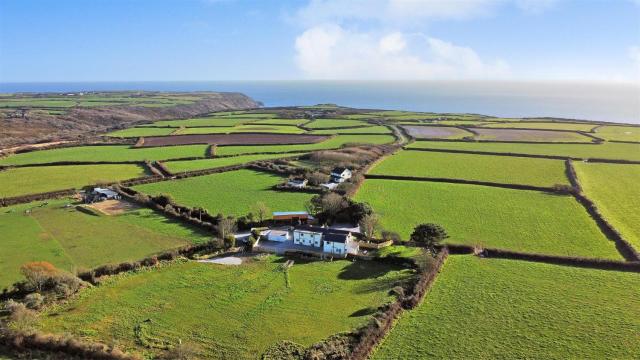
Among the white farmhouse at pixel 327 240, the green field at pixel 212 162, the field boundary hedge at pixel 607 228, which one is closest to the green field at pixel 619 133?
the field boundary hedge at pixel 607 228

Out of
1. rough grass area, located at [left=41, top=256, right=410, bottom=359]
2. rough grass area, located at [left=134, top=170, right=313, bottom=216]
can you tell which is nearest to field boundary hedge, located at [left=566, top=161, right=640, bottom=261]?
rough grass area, located at [left=41, top=256, right=410, bottom=359]

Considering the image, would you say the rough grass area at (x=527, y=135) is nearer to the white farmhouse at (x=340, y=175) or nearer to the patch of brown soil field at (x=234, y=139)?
the patch of brown soil field at (x=234, y=139)

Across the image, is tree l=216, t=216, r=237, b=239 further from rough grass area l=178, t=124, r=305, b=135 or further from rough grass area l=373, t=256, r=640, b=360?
rough grass area l=178, t=124, r=305, b=135

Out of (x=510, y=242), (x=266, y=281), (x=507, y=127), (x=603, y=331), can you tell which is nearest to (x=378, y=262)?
(x=266, y=281)

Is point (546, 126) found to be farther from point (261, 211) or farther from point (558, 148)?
point (261, 211)

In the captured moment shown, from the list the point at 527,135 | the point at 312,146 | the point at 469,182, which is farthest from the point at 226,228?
the point at 527,135

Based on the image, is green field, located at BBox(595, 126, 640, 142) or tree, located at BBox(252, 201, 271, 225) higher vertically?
green field, located at BBox(595, 126, 640, 142)
